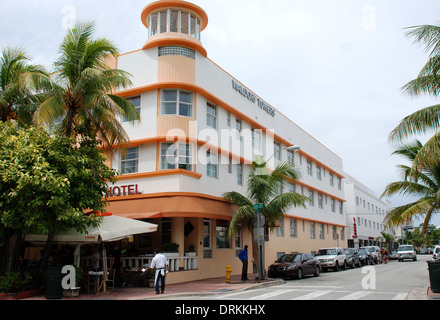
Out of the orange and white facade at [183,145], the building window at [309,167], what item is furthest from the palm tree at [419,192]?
the building window at [309,167]

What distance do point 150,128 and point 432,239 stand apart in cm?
12327

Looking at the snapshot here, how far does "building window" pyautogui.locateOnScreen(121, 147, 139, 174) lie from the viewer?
73.1 ft

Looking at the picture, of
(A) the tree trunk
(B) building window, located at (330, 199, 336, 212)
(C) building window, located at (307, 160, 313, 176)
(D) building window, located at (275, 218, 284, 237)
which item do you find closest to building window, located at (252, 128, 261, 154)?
(D) building window, located at (275, 218, 284, 237)

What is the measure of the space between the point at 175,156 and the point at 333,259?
14570 millimetres

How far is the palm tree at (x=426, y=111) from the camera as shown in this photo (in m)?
13.5

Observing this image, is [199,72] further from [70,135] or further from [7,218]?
[7,218]

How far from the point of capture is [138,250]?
2194 cm

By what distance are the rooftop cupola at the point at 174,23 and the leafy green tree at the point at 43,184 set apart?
29.8 feet

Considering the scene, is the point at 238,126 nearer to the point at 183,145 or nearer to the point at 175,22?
the point at 183,145

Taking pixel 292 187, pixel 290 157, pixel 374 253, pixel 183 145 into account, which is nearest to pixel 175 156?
pixel 183 145

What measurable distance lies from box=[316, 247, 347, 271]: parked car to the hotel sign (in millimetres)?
10697

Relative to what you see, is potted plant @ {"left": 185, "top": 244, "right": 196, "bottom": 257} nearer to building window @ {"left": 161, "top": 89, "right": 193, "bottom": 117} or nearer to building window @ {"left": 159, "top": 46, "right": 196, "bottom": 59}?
building window @ {"left": 161, "top": 89, "right": 193, "bottom": 117}

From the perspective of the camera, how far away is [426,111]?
1420cm

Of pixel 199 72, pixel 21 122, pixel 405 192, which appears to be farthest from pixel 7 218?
pixel 405 192
